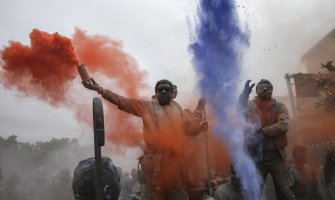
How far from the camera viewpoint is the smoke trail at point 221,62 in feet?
21.9

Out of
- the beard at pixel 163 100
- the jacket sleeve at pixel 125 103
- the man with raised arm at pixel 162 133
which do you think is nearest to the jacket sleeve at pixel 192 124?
the man with raised arm at pixel 162 133

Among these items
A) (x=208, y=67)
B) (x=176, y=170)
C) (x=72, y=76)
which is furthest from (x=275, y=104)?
(x=72, y=76)

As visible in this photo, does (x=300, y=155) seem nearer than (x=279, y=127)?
No

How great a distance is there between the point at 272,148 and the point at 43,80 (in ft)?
14.2

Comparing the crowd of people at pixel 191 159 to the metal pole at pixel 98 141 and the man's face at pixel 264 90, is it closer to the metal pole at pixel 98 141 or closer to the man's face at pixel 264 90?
the man's face at pixel 264 90

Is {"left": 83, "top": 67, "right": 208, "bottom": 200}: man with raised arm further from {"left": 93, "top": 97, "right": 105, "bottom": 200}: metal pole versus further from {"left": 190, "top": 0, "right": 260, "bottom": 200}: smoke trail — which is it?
{"left": 93, "top": 97, "right": 105, "bottom": 200}: metal pole

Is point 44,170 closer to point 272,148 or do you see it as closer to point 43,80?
point 43,80

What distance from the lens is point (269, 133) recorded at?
20.0ft

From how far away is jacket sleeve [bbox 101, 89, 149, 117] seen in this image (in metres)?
5.59

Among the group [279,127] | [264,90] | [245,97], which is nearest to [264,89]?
[264,90]

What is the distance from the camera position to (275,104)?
21.4ft

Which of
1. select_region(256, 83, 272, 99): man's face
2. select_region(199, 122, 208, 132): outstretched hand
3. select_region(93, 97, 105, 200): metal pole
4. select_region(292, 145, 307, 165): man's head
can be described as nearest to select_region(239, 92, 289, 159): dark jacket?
select_region(256, 83, 272, 99): man's face

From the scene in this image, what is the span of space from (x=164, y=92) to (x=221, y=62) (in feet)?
6.37

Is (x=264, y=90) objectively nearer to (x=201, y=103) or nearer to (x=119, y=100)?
(x=201, y=103)
